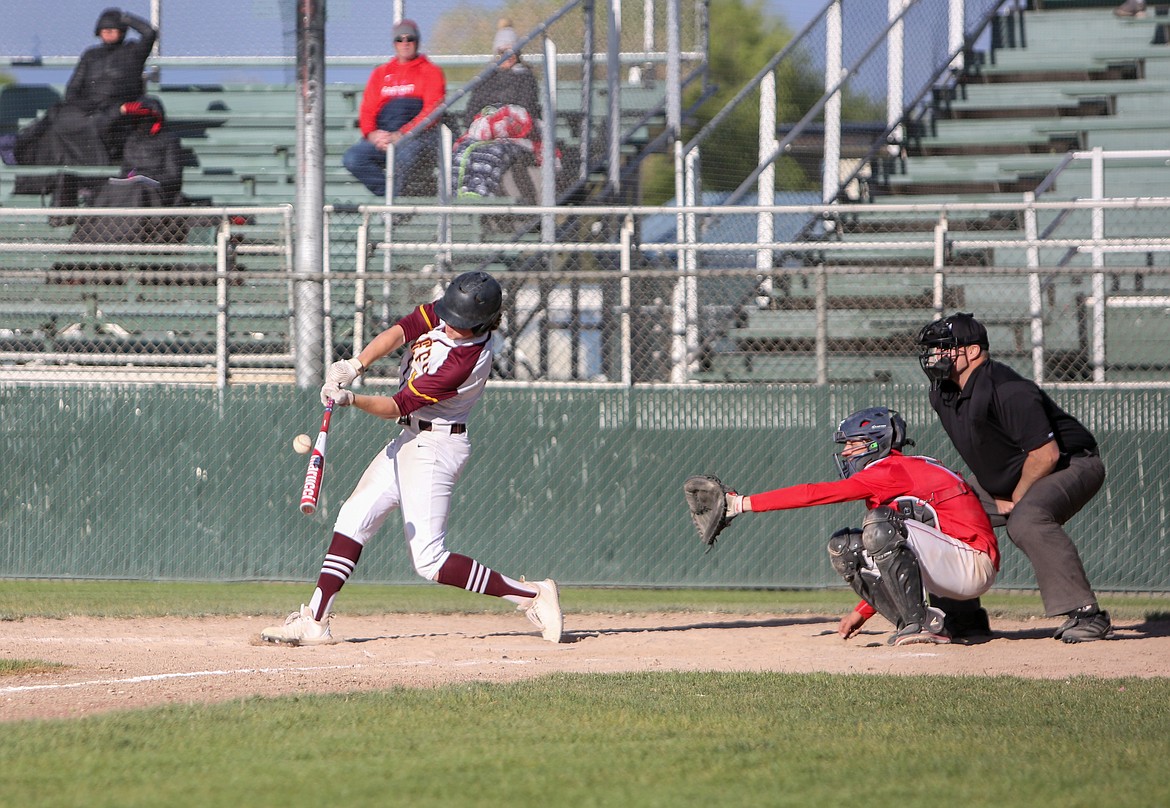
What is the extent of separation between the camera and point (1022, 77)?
16.5m

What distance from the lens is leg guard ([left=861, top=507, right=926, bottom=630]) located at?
7.18 meters

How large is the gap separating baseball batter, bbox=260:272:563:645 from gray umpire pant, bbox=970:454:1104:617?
112 inches

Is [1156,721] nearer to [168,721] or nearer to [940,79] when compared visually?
[168,721]

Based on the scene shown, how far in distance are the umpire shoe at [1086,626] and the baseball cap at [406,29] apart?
402 inches

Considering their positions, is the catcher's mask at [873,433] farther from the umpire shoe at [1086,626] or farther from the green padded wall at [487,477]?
the green padded wall at [487,477]

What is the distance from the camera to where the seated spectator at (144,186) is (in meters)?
13.8

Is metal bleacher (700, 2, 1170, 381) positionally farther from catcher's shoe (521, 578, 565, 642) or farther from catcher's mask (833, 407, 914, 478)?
catcher's shoe (521, 578, 565, 642)

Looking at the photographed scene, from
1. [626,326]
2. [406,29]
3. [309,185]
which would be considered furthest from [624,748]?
[406,29]

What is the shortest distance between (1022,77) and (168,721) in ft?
46.3

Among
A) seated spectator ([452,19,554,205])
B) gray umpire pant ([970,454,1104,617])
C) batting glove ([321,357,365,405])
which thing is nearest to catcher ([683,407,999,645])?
gray umpire pant ([970,454,1104,617])

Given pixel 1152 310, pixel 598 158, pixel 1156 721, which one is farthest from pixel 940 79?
pixel 1156 721

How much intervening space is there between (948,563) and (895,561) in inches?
14.6

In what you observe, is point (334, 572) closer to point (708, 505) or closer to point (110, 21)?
point (708, 505)

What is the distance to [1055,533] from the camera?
7.57 metres
